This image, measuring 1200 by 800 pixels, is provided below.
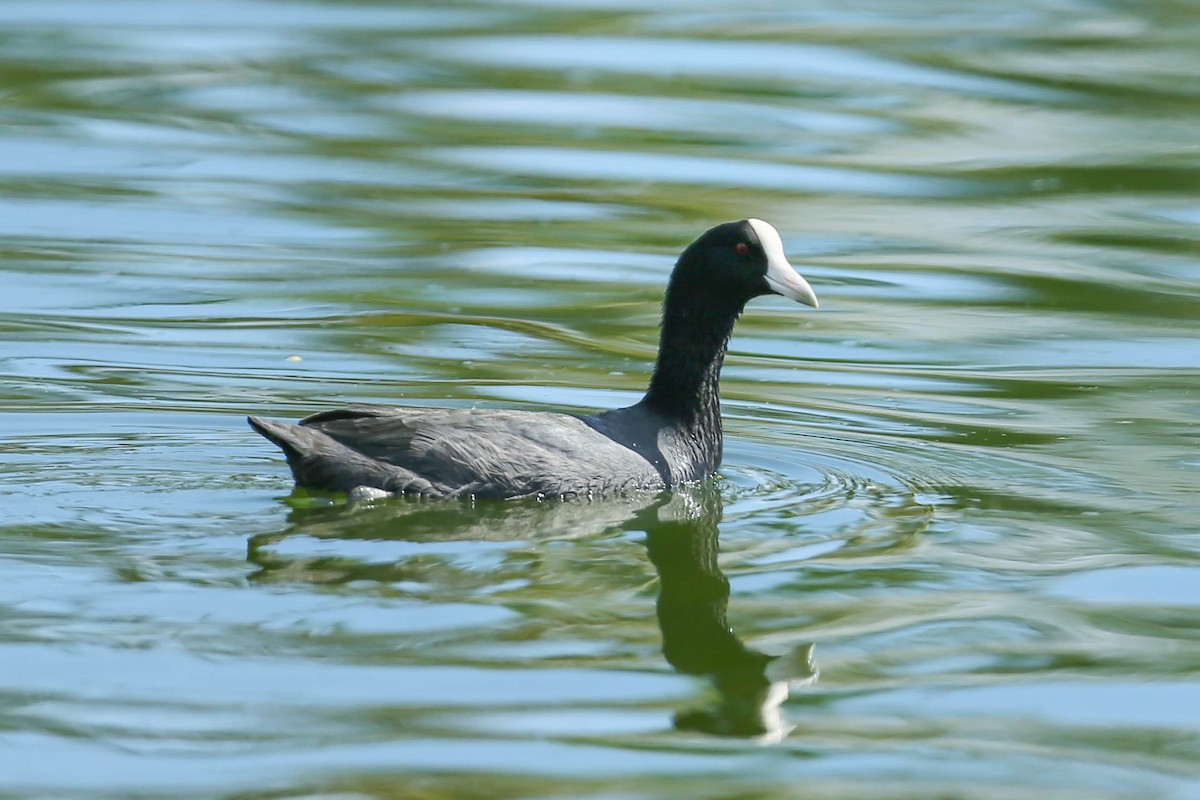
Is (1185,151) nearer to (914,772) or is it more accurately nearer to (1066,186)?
(1066,186)

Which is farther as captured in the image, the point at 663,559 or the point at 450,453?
the point at 450,453

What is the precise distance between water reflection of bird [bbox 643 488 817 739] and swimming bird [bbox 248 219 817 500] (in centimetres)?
38

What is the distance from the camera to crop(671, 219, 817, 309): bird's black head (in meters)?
7.38

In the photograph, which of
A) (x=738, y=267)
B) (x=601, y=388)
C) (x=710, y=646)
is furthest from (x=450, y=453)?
(x=601, y=388)

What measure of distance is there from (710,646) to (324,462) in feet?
5.77

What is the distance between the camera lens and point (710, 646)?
18.2 ft

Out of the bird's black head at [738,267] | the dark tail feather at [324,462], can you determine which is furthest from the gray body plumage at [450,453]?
the bird's black head at [738,267]

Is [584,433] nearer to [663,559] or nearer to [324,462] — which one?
[663,559]

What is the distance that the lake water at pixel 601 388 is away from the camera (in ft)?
16.0

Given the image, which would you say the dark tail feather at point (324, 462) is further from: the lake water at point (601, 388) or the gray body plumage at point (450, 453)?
the lake water at point (601, 388)

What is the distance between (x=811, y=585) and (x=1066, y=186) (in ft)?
22.8

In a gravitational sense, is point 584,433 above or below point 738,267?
below

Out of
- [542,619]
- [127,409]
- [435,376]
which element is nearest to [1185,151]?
[435,376]

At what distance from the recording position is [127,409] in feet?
25.9
